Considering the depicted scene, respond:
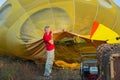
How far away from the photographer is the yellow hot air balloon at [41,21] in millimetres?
14930

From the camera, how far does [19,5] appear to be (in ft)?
53.5

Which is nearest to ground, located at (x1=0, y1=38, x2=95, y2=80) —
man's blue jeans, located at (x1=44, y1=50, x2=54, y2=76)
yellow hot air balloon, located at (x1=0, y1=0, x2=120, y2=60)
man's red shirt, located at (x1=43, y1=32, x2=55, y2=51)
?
man's blue jeans, located at (x1=44, y1=50, x2=54, y2=76)

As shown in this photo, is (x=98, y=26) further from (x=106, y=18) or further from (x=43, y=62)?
(x=43, y=62)

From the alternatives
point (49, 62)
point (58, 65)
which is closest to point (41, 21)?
point (58, 65)

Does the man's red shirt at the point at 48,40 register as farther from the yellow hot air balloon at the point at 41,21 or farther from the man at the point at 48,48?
the yellow hot air balloon at the point at 41,21

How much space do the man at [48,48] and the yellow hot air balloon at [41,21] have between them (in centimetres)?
82

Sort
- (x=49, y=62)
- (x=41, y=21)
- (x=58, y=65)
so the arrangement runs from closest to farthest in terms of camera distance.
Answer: (x=49, y=62) < (x=58, y=65) < (x=41, y=21)

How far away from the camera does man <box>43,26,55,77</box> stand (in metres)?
13.5

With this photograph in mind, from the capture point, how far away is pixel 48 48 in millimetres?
13594

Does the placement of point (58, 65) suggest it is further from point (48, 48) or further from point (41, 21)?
point (41, 21)

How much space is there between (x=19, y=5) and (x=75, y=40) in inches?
110

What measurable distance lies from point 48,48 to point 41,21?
207 centimetres

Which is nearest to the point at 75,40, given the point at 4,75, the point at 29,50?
the point at 29,50

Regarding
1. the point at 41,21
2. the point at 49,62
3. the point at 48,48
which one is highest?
the point at 41,21
